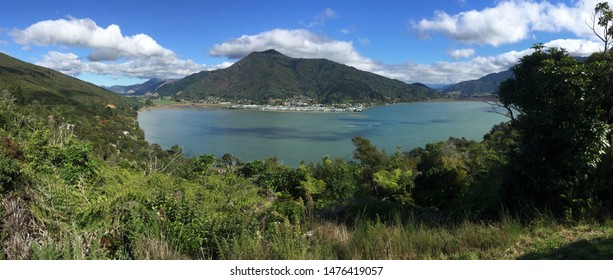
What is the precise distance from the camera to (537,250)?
3.44 metres

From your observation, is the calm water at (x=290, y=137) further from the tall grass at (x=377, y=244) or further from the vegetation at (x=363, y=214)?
the tall grass at (x=377, y=244)

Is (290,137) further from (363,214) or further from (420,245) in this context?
(420,245)

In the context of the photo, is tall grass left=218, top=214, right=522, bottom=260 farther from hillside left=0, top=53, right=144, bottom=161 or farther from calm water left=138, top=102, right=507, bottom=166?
calm water left=138, top=102, right=507, bottom=166

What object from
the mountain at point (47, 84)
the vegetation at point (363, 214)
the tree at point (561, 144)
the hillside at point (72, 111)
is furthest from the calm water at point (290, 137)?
the tree at point (561, 144)

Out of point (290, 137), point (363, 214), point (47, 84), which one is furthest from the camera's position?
point (47, 84)

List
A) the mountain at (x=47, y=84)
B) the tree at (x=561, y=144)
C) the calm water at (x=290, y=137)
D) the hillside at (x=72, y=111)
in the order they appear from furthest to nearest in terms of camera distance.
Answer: the mountain at (x=47, y=84) < the calm water at (x=290, y=137) < the hillside at (x=72, y=111) < the tree at (x=561, y=144)

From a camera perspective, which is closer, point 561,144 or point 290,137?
point 561,144

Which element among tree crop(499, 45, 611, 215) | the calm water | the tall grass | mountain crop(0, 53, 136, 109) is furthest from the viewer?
mountain crop(0, 53, 136, 109)

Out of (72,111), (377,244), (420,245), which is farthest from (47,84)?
(420,245)

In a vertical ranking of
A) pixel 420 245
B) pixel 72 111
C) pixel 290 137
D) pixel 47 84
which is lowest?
pixel 290 137

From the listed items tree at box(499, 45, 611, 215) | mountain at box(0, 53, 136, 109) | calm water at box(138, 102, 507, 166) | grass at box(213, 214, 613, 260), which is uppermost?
mountain at box(0, 53, 136, 109)

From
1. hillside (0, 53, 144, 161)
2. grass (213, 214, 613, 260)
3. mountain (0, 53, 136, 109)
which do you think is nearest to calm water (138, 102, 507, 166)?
hillside (0, 53, 144, 161)

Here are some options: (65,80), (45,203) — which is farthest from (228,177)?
(65,80)
